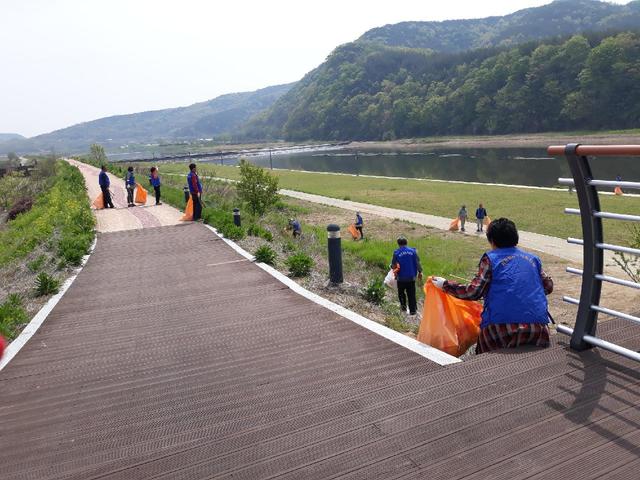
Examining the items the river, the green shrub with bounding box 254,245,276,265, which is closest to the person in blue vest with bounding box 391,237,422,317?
the green shrub with bounding box 254,245,276,265

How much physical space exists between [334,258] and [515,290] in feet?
12.8

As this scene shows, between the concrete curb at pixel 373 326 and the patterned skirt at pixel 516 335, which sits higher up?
the patterned skirt at pixel 516 335

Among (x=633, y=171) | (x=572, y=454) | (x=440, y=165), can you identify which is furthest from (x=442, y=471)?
(x=440, y=165)

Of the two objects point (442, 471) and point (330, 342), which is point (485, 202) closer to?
point (330, 342)

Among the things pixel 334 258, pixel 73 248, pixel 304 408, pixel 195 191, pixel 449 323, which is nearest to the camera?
pixel 304 408

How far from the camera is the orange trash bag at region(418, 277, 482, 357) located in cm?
453

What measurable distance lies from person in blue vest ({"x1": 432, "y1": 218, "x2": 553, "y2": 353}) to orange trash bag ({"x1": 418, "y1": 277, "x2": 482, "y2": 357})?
1.46 feet

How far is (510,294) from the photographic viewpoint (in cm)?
390

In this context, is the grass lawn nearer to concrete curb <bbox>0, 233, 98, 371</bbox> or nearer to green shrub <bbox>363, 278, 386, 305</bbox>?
green shrub <bbox>363, 278, 386, 305</bbox>

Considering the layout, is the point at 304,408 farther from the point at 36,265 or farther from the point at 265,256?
the point at 36,265

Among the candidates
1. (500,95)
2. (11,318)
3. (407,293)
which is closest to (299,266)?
(407,293)

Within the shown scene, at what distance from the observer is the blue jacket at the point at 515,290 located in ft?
12.7

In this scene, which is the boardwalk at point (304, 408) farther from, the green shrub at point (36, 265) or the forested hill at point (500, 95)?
the forested hill at point (500, 95)

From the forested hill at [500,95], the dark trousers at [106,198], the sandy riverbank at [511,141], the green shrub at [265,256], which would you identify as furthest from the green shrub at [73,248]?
the forested hill at [500,95]
